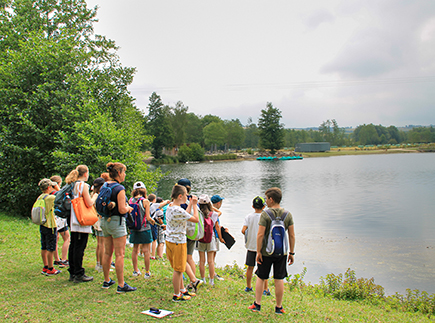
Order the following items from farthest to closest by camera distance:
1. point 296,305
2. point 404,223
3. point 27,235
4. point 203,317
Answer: point 404,223, point 27,235, point 296,305, point 203,317

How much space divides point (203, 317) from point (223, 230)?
210 centimetres

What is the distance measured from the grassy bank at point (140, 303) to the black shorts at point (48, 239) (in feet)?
1.89

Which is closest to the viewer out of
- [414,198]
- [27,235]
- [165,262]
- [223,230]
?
[223,230]

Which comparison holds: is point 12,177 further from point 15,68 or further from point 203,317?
point 203,317

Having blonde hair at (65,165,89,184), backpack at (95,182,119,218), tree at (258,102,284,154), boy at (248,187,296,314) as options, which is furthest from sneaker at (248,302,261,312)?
tree at (258,102,284,154)

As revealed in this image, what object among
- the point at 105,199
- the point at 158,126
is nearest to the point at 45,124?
the point at 105,199

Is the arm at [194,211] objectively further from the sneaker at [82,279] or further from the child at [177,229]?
the sneaker at [82,279]

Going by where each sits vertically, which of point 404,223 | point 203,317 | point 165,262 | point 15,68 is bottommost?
point 404,223

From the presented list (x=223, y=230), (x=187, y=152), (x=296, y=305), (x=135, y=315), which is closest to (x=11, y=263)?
(x=135, y=315)

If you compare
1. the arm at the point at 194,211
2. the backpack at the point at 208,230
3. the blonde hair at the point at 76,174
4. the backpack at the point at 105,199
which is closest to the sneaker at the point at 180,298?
the backpack at the point at 208,230

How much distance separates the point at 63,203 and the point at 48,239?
983 mm

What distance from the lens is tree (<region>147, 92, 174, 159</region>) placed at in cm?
8006

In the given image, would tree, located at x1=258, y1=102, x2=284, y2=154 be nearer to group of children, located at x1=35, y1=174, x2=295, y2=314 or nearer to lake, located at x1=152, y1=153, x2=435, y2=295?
lake, located at x1=152, y1=153, x2=435, y2=295

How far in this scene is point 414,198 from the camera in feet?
84.2
